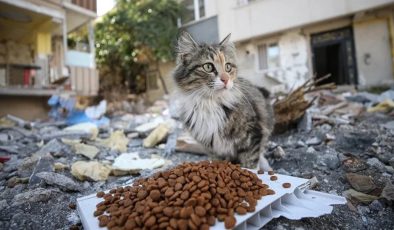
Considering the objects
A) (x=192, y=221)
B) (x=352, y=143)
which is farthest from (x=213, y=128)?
(x=352, y=143)

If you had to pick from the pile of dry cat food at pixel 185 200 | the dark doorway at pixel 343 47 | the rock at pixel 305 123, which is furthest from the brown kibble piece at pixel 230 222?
the dark doorway at pixel 343 47

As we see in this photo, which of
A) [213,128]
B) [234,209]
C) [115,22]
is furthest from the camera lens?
[115,22]

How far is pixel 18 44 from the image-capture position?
9.40 m

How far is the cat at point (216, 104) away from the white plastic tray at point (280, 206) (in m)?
0.70

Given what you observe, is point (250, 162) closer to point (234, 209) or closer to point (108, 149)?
point (234, 209)

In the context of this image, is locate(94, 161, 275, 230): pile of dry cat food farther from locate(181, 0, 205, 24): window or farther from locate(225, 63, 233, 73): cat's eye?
locate(181, 0, 205, 24): window

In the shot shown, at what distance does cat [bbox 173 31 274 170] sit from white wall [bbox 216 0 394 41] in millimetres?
8252

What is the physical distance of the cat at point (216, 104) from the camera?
2447 millimetres

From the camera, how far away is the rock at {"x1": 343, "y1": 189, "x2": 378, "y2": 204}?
2.09m

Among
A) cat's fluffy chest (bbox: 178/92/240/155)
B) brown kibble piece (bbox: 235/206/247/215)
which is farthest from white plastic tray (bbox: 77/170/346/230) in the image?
cat's fluffy chest (bbox: 178/92/240/155)

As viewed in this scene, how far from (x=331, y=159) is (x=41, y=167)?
339 centimetres

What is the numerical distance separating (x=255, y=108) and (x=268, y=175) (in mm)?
938

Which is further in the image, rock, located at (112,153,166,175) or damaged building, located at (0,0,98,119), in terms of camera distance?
damaged building, located at (0,0,98,119)

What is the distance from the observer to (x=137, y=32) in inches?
516
